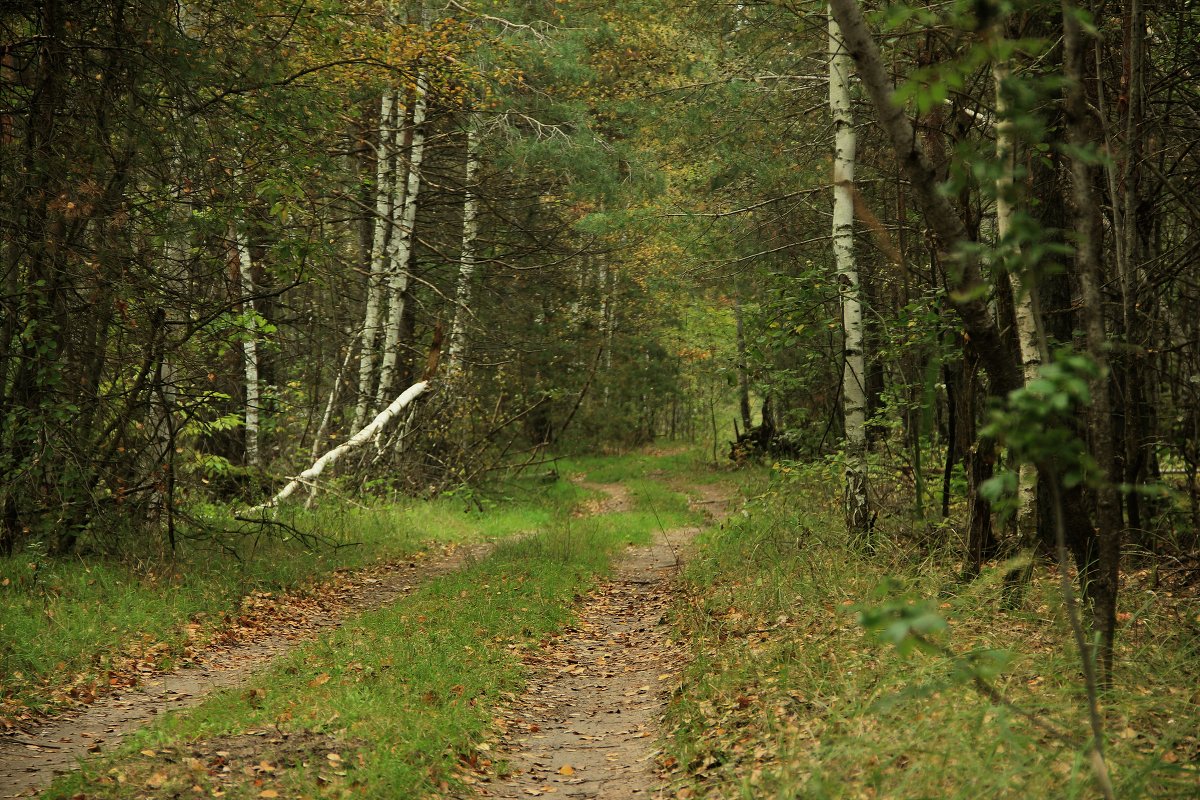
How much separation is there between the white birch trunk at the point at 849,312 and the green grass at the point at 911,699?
120 cm

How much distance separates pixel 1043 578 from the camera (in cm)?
696

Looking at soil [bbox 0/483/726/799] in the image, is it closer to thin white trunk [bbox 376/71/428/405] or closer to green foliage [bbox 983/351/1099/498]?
green foliage [bbox 983/351/1099/498]

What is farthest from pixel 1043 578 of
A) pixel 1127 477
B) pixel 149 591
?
pixel 149 591

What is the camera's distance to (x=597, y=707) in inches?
271

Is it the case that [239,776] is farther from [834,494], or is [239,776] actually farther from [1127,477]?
[834,494]

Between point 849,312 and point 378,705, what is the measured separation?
6186 millimetres

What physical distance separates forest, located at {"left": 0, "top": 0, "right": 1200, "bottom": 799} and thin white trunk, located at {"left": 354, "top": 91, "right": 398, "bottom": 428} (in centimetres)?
11

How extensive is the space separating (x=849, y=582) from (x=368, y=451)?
32.4ft

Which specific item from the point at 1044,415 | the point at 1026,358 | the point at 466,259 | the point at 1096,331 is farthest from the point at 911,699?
the point at 466,259

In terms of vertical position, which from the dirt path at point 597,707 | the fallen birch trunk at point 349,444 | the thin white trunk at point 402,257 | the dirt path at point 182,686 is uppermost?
the thin white trunk at point 402,257

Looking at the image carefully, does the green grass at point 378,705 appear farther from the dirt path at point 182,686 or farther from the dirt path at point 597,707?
the dirt path at point 182,686

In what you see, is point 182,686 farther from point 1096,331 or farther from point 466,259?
point 466,259

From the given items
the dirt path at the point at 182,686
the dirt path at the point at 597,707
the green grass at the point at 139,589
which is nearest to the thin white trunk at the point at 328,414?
the green grass at the point at 139,589

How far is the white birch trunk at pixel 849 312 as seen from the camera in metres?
9.55
